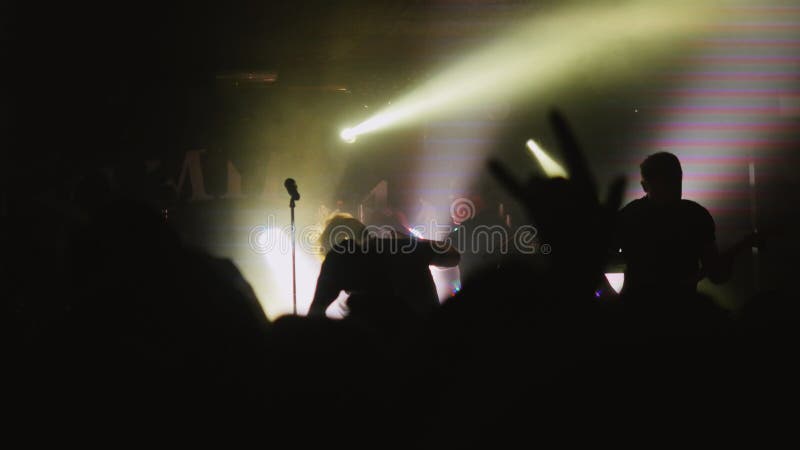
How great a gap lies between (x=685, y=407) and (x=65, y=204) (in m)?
8.63

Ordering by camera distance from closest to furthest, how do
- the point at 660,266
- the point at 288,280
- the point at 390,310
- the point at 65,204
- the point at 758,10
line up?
the point at 390,310, the point at 660,266, the point at 758,10, the point at 65,204, the point at 288,280

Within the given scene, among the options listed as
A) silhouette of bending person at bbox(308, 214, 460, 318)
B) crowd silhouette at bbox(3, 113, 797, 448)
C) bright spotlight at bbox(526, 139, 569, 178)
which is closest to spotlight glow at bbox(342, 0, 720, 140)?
bright spotlight at bbox(526, 139, 569, 178)

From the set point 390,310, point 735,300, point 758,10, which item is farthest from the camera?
point 735,300

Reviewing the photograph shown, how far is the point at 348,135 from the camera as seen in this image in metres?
9.80

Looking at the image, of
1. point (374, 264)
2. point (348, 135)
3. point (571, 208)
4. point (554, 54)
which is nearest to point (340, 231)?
point (374, 264)

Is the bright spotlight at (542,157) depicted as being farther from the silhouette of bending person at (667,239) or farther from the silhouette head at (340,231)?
the silhouette of bending person at (667,239)

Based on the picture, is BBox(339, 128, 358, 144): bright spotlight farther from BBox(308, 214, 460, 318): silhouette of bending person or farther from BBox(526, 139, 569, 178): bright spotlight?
BBox(308, 214, 460, 318): silhouette of bending person

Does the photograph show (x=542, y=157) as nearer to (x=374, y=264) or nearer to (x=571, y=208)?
(x=374, y=264)

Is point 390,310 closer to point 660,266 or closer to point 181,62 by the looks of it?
point 660,266

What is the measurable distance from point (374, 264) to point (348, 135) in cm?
627

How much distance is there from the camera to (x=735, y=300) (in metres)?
7.94

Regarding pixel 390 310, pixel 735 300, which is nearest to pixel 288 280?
pixel 735 300

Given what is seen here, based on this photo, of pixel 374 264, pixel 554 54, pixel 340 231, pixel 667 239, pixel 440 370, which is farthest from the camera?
pixel 554 54

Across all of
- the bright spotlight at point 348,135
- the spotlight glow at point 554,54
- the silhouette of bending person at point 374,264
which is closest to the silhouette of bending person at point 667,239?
the silhouette of bending person at point 374,264
